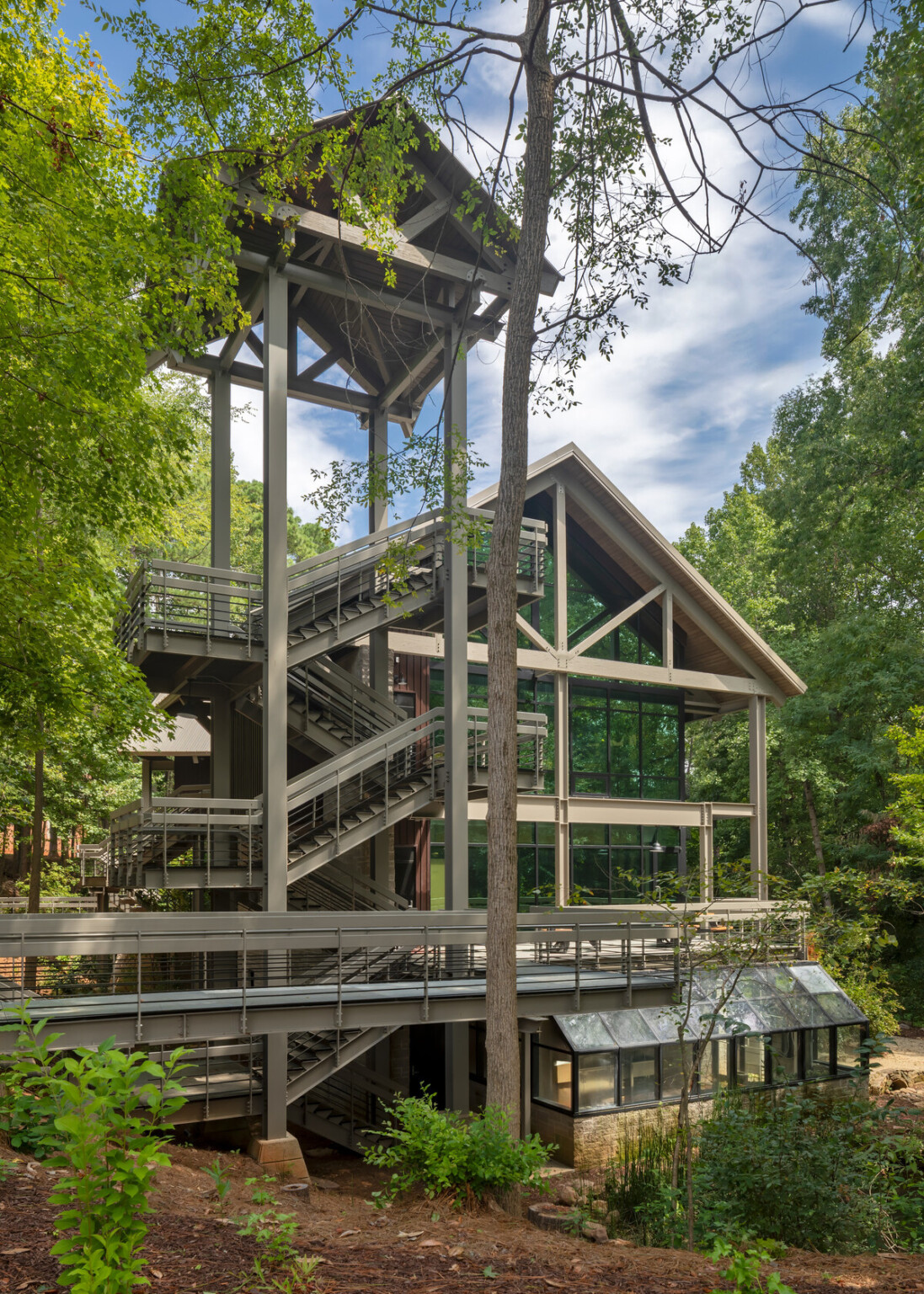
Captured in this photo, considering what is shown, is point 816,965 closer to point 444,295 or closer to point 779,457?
point 444,295

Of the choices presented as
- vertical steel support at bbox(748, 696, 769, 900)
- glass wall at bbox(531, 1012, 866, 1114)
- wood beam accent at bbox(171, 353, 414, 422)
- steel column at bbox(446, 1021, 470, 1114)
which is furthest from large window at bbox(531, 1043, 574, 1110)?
wood beam accent at bbox(171, 353, 414, 422)

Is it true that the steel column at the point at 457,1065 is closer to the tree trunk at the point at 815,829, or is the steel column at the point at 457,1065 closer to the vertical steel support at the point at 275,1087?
the vertical steel support at the point at 275,1087

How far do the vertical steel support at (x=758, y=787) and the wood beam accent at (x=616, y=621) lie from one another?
4054mm

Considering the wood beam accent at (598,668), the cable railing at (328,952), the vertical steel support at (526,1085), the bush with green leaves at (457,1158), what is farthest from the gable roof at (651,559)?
the bush with green leaves at (457,1158)

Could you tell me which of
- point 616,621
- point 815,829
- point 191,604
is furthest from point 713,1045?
point 815,829

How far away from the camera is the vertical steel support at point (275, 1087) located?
11461 mm

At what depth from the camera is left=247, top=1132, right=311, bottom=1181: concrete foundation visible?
11.1 metres

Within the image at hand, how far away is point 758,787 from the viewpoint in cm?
2189

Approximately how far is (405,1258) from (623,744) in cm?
1732

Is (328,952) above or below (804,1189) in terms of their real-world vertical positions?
above

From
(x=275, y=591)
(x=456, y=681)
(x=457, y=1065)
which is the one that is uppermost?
(x=275, y=591)

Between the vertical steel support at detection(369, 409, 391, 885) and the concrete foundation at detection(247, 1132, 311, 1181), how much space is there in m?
5.23

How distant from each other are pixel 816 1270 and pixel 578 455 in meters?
15.6

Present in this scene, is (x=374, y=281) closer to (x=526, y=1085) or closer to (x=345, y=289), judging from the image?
(x=345, y=289)
